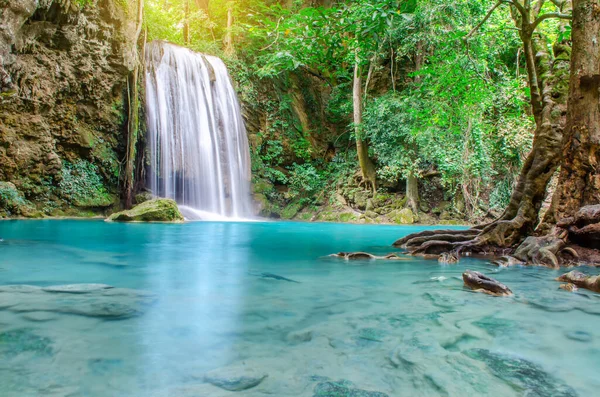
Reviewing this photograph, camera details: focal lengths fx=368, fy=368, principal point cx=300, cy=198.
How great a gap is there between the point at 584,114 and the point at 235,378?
516 centimetres

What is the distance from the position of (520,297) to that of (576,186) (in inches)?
111

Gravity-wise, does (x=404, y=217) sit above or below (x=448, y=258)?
Result: above

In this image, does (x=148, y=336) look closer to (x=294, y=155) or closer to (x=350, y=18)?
(x=350, y=18)

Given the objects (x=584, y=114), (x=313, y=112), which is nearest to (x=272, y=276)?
(x=584, y=114)

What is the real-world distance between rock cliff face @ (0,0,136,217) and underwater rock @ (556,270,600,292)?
1342 cm

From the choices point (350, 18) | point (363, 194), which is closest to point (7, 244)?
point (350, 18)

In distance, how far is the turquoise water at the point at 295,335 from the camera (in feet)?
4.45

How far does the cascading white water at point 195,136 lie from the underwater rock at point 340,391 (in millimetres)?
14433

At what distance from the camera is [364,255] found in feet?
16.4

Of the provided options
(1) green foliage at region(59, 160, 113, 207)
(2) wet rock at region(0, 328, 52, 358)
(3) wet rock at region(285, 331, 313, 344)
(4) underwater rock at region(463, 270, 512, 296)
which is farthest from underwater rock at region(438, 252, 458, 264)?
(1) green foliage at region(59, 160, 113, 207)

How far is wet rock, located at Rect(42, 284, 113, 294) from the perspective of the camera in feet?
8.74

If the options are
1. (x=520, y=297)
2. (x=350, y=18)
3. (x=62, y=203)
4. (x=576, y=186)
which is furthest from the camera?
(x=62, y=203)

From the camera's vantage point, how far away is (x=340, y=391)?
1.30m

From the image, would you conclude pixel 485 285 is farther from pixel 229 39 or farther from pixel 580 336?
pixel 229 39
